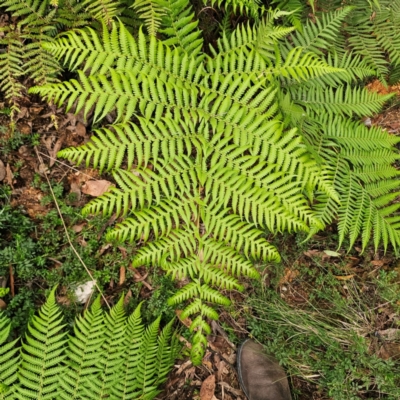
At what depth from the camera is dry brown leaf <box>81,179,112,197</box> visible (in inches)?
139

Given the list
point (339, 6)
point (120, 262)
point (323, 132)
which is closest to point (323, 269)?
point (323, 132)

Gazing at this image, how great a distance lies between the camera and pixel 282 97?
319 centimetres

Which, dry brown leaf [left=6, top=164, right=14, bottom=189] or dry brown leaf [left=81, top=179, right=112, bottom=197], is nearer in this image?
dry brown leaf [left=6, top=164, right=14, bottom=189]

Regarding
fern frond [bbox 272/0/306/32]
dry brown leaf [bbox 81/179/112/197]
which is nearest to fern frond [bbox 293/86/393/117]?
fern frond [bbox 272/0/306/32]

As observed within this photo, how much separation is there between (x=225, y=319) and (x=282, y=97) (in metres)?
2.00

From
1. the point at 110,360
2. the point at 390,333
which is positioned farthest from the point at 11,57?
the point at 390,333

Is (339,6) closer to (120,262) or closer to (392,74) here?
(392,74)

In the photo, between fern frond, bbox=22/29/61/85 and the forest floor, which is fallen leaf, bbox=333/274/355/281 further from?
fern frond, bbox=22/29/61/85

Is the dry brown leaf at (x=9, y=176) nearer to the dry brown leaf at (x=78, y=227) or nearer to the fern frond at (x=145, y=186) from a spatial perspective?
the dry brown leaf at (x=78, y=227)

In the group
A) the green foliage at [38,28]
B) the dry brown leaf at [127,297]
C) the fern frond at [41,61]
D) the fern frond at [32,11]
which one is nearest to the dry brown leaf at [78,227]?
the dry brown leaf at [127,297]

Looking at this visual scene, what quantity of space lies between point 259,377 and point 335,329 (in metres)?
0.79

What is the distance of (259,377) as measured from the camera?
136 inches

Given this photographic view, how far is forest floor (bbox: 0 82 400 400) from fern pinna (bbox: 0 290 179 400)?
45cm

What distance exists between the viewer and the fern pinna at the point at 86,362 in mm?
2672
